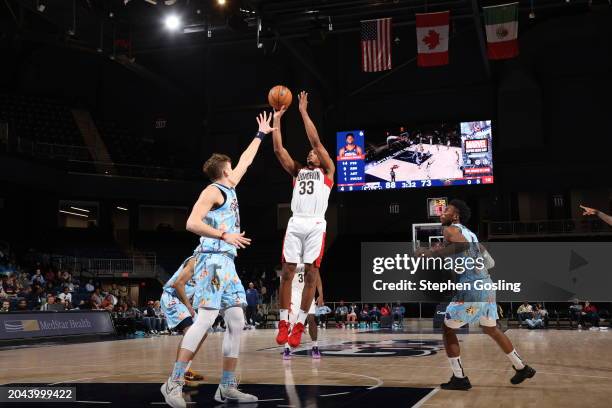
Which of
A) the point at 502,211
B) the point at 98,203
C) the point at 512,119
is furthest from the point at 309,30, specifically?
the point at 98,203

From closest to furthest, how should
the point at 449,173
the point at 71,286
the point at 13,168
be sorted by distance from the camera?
the point at 71,286 → the point at 13,168 → the point at 449,173

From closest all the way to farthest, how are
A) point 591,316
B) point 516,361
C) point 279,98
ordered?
point 516,361
point 279,98
point 591,316

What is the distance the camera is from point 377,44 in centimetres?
1970

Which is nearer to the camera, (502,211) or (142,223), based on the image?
(502,211)

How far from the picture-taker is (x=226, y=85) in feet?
103

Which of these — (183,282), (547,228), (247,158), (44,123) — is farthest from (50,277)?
(547,228)

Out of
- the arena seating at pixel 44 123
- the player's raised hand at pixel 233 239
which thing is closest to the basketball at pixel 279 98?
the player's raised hand at pixel 233 239

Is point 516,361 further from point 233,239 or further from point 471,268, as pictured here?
point 233,239

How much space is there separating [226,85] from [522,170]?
14380 mm

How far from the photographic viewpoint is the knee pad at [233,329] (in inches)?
193

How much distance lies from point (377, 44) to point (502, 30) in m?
3.71

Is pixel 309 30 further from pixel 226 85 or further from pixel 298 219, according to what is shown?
pixel 298 219

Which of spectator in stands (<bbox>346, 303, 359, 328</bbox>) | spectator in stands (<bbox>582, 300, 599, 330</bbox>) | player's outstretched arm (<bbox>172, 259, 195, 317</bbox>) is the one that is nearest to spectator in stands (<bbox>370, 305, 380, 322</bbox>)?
spectator in stands (<bbox>346, 303, 359, 328</bbox>)

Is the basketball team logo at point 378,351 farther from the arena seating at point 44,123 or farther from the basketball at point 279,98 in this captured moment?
the arena seating at point 44,123
